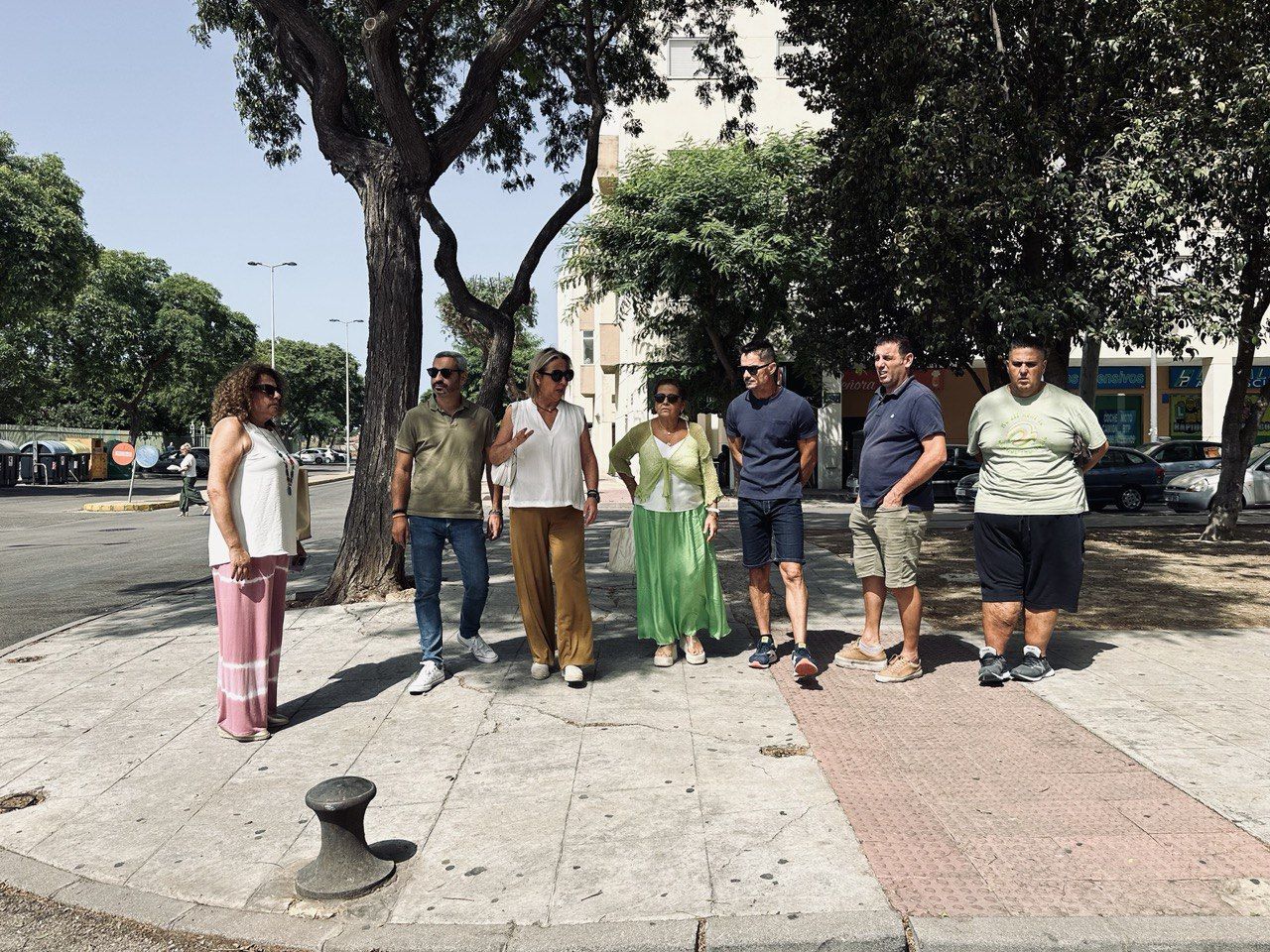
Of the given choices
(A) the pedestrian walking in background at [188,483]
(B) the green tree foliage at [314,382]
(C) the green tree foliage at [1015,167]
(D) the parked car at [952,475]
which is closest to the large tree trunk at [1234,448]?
(C) the green tree foliage at [1015,167]

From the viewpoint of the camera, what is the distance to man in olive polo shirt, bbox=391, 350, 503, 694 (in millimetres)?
5504

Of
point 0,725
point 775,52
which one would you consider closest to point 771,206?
point 775,52

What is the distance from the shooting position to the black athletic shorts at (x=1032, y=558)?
530cm

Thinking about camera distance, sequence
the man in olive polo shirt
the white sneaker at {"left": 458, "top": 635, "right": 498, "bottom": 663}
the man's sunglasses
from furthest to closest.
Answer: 1. the white sneaker at {"left": 458, "top": 635, "right": 498, "bottom": 663}
2. the man in olive polo shirt
3. the man's sunglasses

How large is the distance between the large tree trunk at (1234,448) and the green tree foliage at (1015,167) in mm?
2616

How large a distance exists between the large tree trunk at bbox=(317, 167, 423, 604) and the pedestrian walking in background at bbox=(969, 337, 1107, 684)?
471 centimetres

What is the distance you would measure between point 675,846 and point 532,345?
Result: 64235 mm

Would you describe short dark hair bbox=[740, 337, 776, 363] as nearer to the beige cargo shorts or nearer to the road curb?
the beige cargo shorts

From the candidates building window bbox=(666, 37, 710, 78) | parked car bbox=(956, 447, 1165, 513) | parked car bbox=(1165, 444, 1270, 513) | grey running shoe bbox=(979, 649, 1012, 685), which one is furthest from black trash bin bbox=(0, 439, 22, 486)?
grey running shoe bbox=(979, 649, 1012, 685)

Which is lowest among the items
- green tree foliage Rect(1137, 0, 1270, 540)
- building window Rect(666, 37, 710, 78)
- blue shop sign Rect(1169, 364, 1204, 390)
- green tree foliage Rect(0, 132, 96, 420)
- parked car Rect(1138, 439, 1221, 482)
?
parked car Rect(1138, 439, 1221, 482)

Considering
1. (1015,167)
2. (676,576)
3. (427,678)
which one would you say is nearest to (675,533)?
(676,576)

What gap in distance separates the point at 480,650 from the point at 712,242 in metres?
16.1

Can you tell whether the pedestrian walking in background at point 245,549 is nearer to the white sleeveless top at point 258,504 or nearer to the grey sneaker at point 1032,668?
the white sleeveless top at point 258,504

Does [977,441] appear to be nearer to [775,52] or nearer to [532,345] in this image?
[775,52]
